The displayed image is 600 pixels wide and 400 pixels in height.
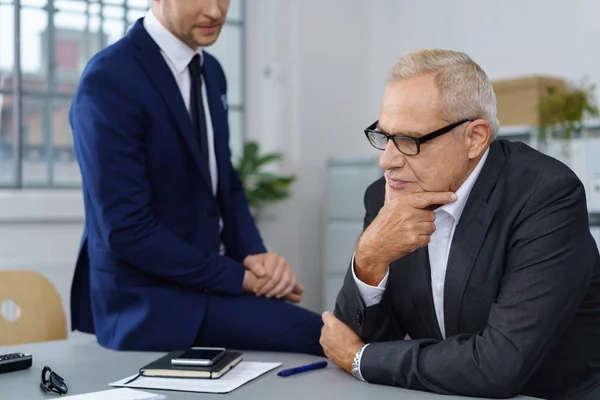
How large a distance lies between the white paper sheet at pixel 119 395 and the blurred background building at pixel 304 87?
10.3 feet

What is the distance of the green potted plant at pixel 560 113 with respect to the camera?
421 cm

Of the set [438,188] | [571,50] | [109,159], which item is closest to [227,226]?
[109,159]

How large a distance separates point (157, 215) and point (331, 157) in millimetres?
3313

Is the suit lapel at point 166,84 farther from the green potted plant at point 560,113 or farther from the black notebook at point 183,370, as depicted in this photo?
the green potted plant at point 560,113

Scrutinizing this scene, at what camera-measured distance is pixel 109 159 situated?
215 cm

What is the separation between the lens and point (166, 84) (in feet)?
7.55

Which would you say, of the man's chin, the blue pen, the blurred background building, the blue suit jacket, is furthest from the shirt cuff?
the blurred background building

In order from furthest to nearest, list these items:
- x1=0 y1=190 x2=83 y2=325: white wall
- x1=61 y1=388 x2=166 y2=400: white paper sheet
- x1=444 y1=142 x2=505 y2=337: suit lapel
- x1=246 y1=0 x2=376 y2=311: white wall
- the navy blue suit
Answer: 1. x1=246 y1=0 x2=376 y2=311: white wall
2. x1=0 y1=190 x2=83 y2=325: white wall
3. the navy blue suit
4. x1=444 y1=142 x2=505 y2=337: suit lapel
5. x1=61 y1=388 x2=166 y2=400: white paper sheet

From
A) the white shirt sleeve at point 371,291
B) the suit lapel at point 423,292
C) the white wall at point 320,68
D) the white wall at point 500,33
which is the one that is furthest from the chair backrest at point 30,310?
the white wall at point 500,33

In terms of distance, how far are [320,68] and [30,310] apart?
3.95 m

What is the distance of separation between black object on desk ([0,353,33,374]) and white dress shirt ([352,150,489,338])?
75 centimetres

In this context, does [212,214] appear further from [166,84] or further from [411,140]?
[411,140]

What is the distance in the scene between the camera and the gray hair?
67.2 inches

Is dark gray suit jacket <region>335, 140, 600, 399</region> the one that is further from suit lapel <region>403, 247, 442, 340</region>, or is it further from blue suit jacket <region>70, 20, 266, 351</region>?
blue suit jacket <region>70, 20, 266, 351</region>
